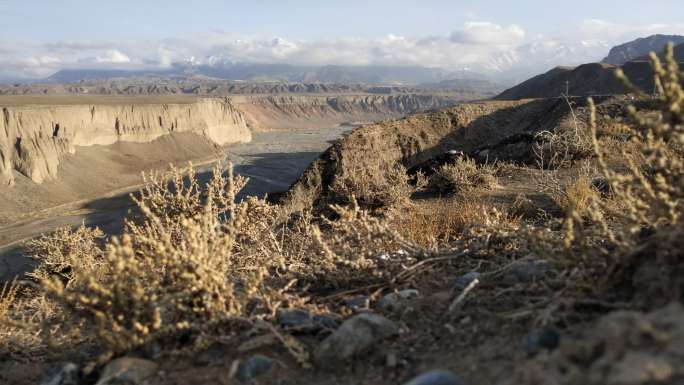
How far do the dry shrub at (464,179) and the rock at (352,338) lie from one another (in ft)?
19.2

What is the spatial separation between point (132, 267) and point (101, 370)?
54 centimetres

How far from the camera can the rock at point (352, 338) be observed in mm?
2109

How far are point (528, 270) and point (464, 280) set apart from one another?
1.14 ft

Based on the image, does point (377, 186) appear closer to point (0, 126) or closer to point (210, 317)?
point (210, 317)

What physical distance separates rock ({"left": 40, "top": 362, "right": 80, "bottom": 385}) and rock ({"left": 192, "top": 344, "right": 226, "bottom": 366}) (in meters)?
0.64

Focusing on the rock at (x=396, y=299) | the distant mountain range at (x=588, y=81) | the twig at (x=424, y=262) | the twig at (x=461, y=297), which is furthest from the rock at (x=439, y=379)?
the distant mountain range at (x=588, y=81)

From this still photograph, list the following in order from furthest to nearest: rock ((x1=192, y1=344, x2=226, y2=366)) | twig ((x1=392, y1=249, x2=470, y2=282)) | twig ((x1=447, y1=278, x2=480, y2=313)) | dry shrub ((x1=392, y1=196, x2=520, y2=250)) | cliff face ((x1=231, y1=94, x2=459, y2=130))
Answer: cliff face ((x1=231, y1=94, x2=459, y2=130)), dry shrub ((x1=392, y1=196, x2=520, y2=250)), twig ((x1=392, y1=249, x2=470, y2=282)), twig ((x1=447, y1=278, x2=480, y2=313)), rock ((x1=192, y1=344, x2=226, y2=366))

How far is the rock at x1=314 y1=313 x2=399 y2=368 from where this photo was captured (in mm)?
2109

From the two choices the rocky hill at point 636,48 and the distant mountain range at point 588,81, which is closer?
the distant mountain range at point 588,81

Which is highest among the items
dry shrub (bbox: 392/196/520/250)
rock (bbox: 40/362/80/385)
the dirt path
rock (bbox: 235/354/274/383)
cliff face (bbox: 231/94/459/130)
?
cliff face (bbox: 231/94/459/130)

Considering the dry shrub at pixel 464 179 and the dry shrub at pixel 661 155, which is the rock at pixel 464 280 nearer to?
the dry shrub at pixel 661 155

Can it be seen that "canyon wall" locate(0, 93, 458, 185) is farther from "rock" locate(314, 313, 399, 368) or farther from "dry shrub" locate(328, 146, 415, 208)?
"rock" locate(314, 313, 399, 368)

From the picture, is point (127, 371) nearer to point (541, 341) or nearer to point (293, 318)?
point (293, 318)

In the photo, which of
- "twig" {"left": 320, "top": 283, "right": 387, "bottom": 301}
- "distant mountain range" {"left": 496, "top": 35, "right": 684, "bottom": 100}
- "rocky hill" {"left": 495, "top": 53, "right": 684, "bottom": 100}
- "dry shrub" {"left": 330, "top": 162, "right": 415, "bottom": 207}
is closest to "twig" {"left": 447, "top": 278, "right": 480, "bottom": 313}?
"twig" {"left": 320, "top": 283, "right": 387, "bottom": 301}
